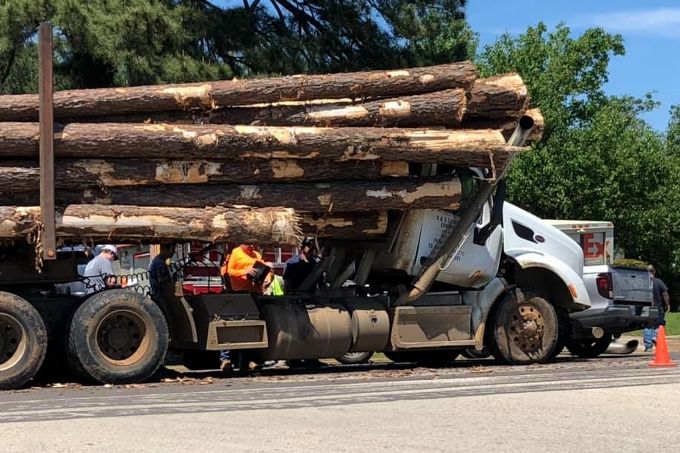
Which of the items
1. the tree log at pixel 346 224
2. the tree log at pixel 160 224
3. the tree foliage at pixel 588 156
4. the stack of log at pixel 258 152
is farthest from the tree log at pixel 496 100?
the tree foliage at pixel 588 156

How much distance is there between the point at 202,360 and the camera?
571 inches

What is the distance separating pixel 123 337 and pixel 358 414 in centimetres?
421

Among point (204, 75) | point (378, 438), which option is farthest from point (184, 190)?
point (204, 75)

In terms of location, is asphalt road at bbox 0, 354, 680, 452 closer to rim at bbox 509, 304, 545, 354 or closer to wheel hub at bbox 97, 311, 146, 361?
wheel hub at bbox 97, 311, 146, 361

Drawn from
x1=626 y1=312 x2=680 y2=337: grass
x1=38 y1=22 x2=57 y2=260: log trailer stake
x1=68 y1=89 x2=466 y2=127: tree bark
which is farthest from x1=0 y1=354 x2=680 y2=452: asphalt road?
x1=626 y1=312 x2=680 y2=337: grass

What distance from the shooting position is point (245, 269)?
14.6 meters

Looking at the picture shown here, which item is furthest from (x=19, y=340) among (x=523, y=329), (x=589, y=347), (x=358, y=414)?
(x=589, y=347)

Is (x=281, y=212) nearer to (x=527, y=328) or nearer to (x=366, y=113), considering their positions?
(x=366, y=113)

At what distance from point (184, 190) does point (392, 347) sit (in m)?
3.37

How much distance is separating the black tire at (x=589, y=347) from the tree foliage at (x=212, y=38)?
22.3ft

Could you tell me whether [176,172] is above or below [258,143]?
below

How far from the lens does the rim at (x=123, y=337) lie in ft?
40.3

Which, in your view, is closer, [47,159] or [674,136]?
[47,159]

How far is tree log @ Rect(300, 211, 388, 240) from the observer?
535 inches
